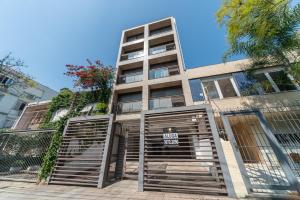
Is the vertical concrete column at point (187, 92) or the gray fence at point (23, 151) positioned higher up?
the vertical concrete column at point (187, 92)

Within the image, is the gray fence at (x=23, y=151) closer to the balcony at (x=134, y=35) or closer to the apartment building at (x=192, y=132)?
the apartment building at (x=192, y=132)

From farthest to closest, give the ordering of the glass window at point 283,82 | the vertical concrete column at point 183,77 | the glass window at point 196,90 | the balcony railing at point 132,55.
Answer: the balcony railing at point 132,55
the vertical concrete column at point 183,77
the glass window at point 196,90
the glass window at point 283,82

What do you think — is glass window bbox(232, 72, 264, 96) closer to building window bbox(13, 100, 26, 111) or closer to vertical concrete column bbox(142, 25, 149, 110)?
vertical concrete column bbox(142, 25, 149, 110)

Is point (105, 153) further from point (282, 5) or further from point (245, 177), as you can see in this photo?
point (282, 5)

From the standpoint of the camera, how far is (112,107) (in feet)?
37.9

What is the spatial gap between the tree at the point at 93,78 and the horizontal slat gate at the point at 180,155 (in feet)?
26.1

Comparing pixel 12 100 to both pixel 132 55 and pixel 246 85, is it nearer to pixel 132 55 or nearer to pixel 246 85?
pixel 132 55

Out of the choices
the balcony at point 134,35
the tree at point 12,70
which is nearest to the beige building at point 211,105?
the balcony at point 134,35

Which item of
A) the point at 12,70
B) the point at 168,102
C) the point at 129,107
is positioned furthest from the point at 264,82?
the point at 12,70

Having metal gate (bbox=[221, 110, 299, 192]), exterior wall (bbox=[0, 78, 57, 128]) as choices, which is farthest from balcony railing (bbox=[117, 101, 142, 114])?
exterior wall (bbox=[0, 78, 57, 128])

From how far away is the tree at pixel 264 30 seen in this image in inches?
222

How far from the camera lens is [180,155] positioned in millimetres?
4586

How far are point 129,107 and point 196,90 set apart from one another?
5.70 meters

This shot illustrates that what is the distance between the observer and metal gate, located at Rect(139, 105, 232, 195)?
4.14m
